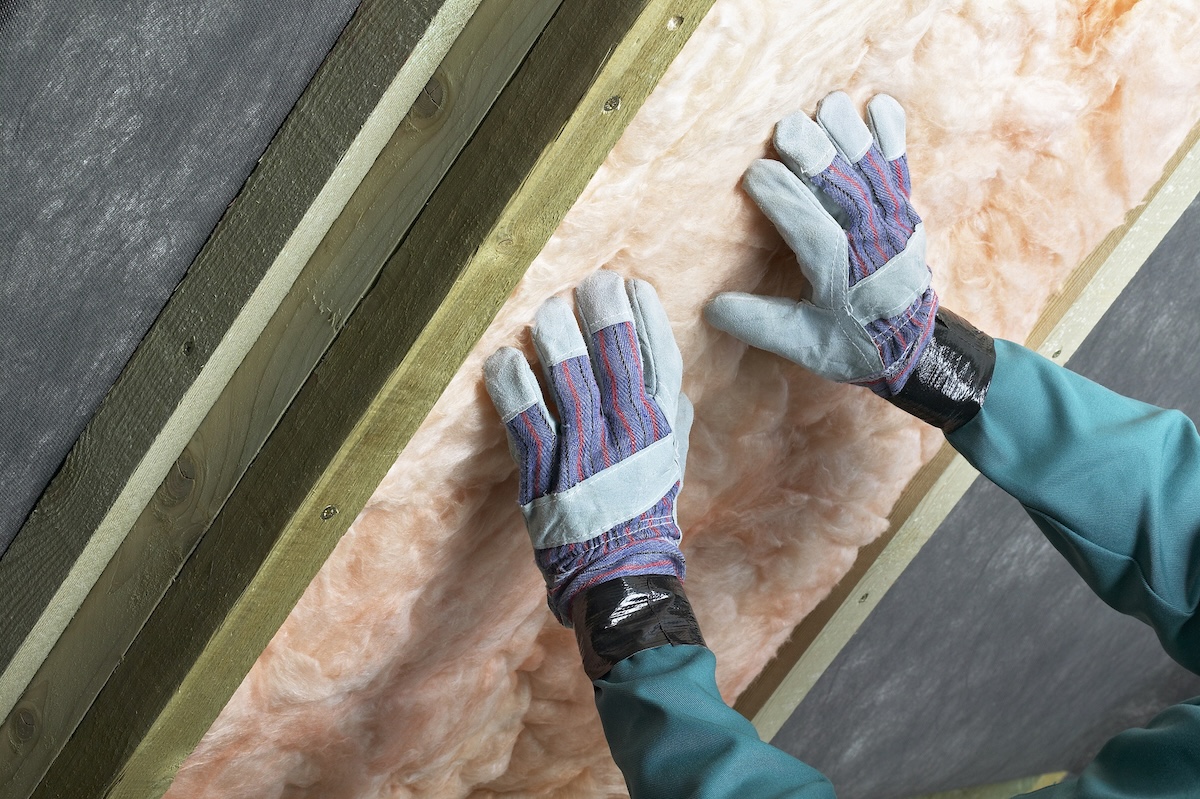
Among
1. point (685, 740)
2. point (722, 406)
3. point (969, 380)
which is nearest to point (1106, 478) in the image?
point (969, 380)

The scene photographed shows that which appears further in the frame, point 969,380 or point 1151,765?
point 969,380

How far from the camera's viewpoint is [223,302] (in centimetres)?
92

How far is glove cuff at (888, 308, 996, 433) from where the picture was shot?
1.19 meters

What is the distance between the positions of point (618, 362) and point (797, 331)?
23 cm

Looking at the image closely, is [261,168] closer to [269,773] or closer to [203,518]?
[203,518]

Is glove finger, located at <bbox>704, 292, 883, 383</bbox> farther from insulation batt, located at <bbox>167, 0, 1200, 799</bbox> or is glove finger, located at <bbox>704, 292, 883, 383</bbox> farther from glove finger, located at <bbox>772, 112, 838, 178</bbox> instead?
glove finger, located at <bbox>772, 112, 838, 178</bbox>

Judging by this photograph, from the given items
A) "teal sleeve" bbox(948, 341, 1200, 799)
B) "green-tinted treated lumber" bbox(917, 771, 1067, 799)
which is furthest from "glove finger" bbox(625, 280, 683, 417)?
"green-tinted treated lumber" bbox(917, 771, 1067, 799)

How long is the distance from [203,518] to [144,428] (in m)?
0.11

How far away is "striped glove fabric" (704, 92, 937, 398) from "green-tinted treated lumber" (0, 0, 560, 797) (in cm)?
33

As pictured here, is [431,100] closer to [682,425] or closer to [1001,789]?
[682,425]

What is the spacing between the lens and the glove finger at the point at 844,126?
1088 mm

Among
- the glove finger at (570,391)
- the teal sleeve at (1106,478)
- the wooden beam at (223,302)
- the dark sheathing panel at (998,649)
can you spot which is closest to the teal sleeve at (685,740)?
the glove finger at (570,391)

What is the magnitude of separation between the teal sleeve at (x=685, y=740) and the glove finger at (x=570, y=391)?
0.22 metres

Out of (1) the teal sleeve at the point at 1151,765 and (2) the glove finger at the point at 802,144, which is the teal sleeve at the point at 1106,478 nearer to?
(1) the teal sleeve at the point at 1151,765
